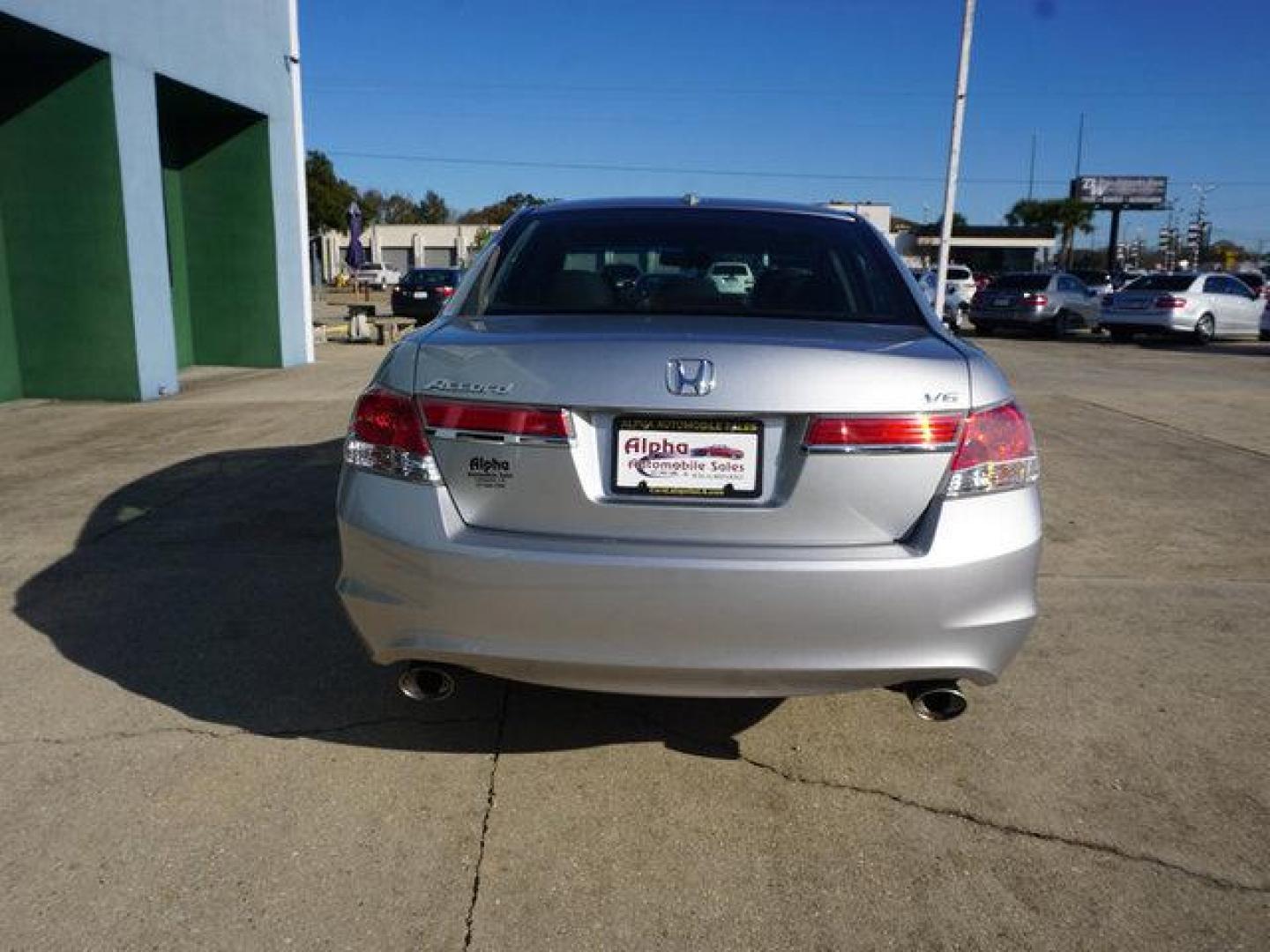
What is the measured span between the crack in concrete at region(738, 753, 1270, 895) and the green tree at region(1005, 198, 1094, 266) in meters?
82.7

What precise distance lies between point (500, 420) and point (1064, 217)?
8406 centimetres

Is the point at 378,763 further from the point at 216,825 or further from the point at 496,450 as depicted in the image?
the point at 496,450

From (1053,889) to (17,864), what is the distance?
256cm

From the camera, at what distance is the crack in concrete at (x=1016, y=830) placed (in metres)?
2.44

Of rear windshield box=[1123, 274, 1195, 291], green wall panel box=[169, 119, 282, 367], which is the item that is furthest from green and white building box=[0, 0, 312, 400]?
rear windshield box=[1123, 274, 1195, 291]

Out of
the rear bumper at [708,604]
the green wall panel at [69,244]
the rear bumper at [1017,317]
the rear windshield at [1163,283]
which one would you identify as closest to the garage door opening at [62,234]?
the green wall panel at [69,244]

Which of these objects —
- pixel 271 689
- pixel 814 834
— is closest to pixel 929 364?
pixel 814 834

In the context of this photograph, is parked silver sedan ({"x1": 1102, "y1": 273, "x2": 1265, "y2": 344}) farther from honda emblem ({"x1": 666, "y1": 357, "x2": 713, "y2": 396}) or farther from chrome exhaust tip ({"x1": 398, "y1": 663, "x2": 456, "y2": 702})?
chrome exhaust tip ({"x1": 398, "y1": 663, "x2": 456, "y2": 702})

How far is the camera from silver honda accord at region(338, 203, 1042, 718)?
7.68 feet

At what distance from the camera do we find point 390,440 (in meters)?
2.54

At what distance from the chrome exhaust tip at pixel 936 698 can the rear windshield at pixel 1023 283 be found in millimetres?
23255

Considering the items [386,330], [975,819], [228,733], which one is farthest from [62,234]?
[975,819]

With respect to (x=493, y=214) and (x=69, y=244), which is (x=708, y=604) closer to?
(x=69, y=244)

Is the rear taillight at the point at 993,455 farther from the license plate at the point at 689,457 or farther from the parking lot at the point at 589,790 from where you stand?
the parking lot at the point at 589,790
